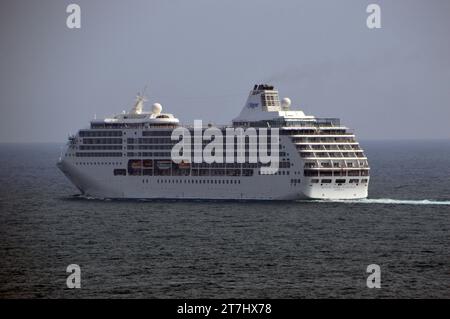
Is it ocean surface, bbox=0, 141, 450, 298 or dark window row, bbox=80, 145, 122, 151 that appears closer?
ocean surface, bbox=0, 141, 450, 298

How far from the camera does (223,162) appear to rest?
95.1m

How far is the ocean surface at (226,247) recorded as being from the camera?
5772 cm

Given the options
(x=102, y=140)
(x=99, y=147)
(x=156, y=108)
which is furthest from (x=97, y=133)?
(x=156, y=108)

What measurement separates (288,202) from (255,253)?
2293 centimetres

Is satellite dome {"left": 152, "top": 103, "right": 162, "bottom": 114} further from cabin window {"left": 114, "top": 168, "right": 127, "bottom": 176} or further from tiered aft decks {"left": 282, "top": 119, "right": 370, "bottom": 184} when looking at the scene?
tiered aft decks {"left": 282, "top": 119, "right": 370, "bottom": 184}

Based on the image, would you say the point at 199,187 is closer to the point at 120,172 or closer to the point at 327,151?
the point at 120,172

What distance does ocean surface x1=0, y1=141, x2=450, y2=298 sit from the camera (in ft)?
189

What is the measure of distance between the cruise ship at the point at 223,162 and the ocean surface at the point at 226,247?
1.55 m

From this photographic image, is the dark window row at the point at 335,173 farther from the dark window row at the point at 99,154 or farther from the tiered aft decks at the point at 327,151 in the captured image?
the dark window row at the point at 99,154

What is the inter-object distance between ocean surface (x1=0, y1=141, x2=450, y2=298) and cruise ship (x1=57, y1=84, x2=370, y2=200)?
155cm

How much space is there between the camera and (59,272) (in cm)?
6219

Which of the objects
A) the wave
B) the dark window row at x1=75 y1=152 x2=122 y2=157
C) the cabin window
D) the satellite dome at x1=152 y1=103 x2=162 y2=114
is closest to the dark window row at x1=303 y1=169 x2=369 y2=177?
the wave

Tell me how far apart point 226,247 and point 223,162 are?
24737 mm

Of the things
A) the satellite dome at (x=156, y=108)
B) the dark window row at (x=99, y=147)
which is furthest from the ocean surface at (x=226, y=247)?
the satellite dome at (x=156, y=108)
